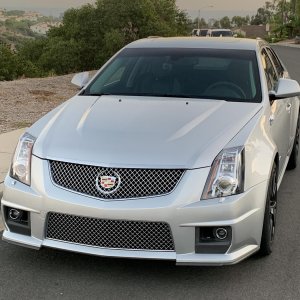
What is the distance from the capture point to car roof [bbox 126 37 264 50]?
19.2 feet

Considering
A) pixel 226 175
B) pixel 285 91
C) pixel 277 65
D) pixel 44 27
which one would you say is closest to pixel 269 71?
pixel 285 91

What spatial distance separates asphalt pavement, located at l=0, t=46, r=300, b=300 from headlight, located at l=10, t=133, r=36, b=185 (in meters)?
0.67

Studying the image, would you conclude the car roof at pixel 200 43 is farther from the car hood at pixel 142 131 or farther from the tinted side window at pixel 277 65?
the car hood at pixel 142 131

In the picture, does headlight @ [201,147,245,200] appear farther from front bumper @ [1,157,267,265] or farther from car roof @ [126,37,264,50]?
car roof @ [126,37,264,50]

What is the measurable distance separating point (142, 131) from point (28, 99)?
8833 mm

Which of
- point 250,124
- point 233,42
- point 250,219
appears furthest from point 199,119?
point 233,42

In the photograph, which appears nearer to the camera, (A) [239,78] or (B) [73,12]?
(A) [239,78]

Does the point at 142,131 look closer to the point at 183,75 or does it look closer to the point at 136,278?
the point at 136,278

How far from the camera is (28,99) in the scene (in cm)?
1258

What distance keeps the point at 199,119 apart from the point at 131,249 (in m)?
1.20

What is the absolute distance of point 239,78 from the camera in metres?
5.34

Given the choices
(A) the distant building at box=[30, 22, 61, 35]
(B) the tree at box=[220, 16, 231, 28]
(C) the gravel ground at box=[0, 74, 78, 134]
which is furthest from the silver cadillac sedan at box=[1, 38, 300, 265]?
(B) the tree at box=[220, 16, 231, 28]

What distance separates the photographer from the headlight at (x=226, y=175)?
3795mm

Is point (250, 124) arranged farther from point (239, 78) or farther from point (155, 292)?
point (155, 292)
